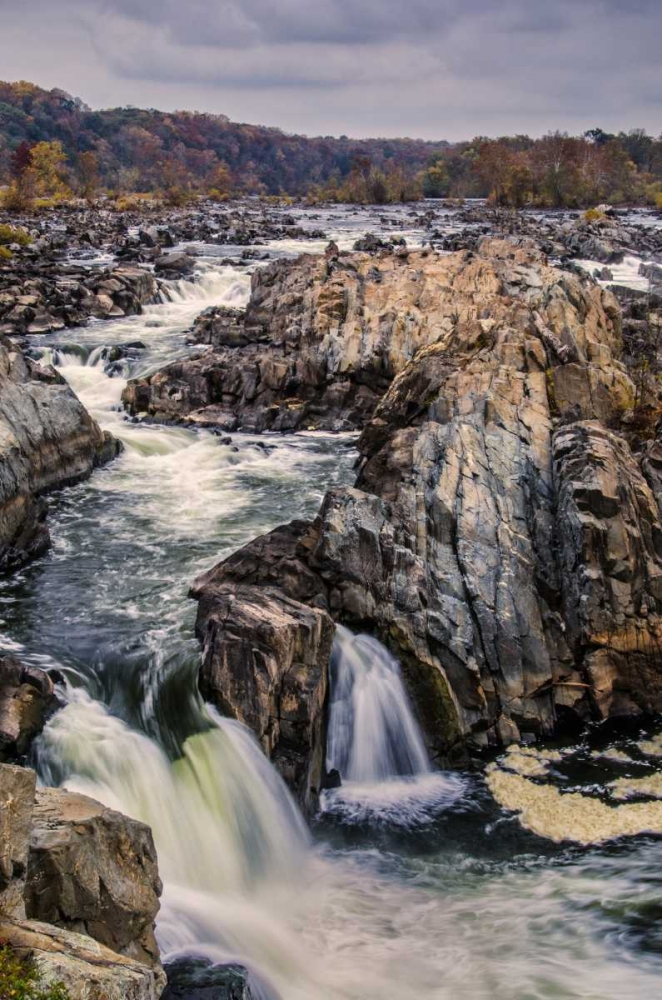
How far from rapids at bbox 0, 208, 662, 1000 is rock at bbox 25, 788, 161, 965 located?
1280 mm

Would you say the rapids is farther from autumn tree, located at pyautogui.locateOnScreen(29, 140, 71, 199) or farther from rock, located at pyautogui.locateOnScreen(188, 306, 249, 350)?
autumn tree, located at pyautogui.locateOnScreen(29, 140, 71, 199)

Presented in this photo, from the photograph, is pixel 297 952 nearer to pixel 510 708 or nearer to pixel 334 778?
pixel 334 778

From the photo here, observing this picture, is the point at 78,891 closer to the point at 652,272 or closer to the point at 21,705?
the point at 21,705

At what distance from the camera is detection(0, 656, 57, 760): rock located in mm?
12070

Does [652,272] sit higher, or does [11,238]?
[11,238]

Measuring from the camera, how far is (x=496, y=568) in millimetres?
16203

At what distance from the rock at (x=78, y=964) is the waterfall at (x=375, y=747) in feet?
21.3

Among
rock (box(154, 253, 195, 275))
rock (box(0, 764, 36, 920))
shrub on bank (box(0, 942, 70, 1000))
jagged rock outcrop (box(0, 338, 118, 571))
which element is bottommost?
shrub on bank (box(0, 942, 70, 1000))

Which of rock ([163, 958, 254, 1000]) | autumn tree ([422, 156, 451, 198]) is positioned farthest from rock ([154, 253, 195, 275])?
autumn tree ([422, 156, 451, 198])

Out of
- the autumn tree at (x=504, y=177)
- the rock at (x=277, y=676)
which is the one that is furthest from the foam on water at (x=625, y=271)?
the autumn tree at (x=504, y=177)

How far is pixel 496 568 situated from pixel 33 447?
1282 centimetres

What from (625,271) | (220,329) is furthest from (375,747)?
(625,271)

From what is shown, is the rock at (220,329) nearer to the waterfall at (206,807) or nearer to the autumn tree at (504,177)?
the waterfall at (206,807)

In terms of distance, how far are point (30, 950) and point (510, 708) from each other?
10.0 m
